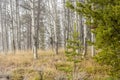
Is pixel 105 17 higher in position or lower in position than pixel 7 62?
higher

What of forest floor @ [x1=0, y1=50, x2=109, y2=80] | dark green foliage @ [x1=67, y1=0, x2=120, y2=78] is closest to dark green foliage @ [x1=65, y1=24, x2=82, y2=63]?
forest floor @ [x1=0, y1=50, x2=109, y2=80]

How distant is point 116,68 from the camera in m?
7.61

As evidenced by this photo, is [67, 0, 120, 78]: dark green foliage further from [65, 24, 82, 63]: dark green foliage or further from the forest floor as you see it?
the forest floor

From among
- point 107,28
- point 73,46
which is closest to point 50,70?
point 73,46

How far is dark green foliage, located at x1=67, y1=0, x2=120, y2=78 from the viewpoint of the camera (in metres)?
6.88

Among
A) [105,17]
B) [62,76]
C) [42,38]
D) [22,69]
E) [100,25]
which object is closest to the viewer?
[105,17]

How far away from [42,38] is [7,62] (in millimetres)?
20275

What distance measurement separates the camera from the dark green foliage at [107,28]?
6.88 metres

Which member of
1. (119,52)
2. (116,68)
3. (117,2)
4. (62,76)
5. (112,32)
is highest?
(117,2)

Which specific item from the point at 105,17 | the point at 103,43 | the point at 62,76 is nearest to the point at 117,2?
the point at 105,17

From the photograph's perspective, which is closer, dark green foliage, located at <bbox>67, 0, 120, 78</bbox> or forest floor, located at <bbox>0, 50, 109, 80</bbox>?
dark green foliage, located at <bbox>67, 0, 120, 78</bbox>

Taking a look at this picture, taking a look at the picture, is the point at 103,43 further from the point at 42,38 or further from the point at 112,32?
the point at 42,38

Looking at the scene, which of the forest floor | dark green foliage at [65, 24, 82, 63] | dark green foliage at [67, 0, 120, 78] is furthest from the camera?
the forest floor

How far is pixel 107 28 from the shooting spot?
701 centimetres
